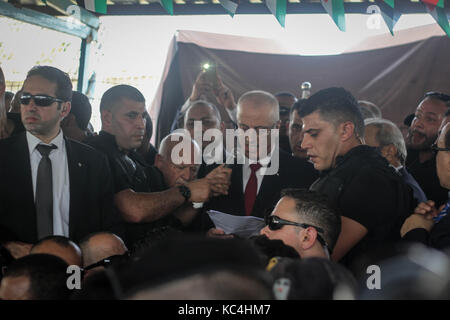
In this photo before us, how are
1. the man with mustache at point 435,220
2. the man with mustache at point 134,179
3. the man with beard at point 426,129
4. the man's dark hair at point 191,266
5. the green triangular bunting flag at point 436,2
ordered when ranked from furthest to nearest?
the green triangular bunting flag at point 436,2
the man with beard at point 426,129
the man with mustache at point 134,179
the man with mustache at point 435,220
the man's dark hair at point 191,266

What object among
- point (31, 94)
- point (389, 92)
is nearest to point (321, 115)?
point (31, 94)

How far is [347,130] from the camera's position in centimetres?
286

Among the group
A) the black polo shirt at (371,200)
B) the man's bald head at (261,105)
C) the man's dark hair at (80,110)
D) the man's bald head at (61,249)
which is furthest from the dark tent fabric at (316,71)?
the man's bald head at (61,249)

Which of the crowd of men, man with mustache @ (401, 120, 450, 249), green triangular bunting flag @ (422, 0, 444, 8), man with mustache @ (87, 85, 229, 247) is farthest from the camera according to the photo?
green triangular bunting flag @ (422, 0, 444, 8)

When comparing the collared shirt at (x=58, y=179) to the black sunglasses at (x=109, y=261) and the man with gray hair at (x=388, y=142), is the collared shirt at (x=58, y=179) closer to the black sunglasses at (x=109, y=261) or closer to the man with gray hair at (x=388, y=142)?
the black sunglasses at (x=109, y=261)

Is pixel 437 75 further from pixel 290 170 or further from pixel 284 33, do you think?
pixel 290 170

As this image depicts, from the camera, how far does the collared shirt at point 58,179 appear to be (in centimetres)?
276

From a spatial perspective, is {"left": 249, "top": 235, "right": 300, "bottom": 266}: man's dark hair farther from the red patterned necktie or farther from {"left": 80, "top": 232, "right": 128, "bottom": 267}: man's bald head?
the red patterned necktie

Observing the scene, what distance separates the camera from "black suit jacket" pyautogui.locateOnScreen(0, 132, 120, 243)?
8.74 ft

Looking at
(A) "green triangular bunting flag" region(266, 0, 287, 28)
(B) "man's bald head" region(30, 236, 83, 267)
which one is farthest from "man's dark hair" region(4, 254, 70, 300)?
(A) "green triangular bunting flag" region(266, 0, 287, 28)

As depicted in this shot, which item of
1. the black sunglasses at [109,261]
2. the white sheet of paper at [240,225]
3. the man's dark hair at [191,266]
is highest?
the man's dark hair at [191,266]

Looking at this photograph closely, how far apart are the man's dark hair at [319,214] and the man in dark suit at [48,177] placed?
3.99 ft

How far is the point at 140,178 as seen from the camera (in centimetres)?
338
